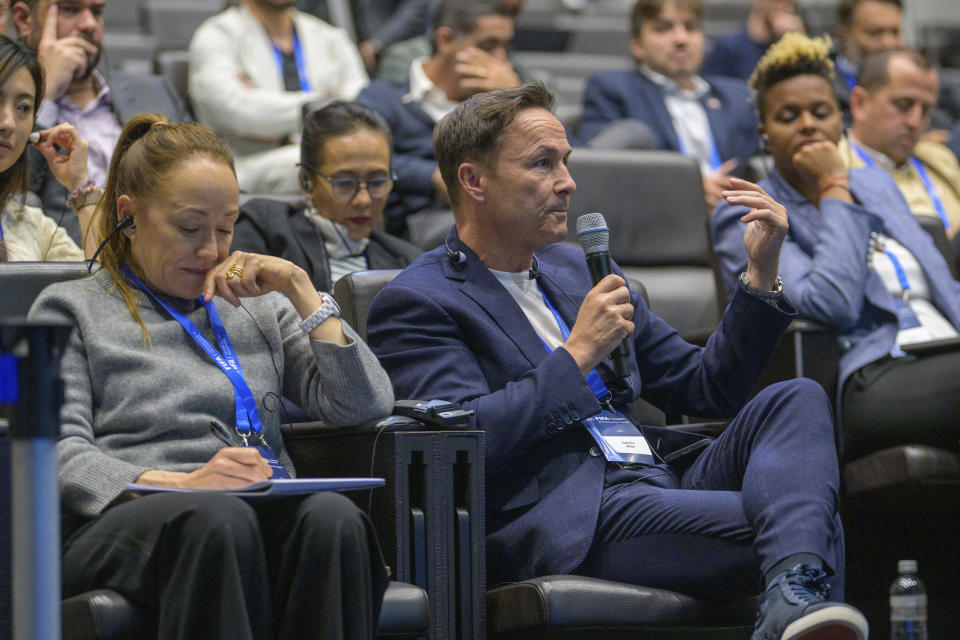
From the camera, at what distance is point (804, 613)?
1.69 meters

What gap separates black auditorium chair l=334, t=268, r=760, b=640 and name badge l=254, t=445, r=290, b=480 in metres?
0.31

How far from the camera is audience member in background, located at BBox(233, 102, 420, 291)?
298cm

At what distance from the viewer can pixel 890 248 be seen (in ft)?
9.98

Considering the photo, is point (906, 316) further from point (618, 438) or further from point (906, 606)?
point (618, 438)

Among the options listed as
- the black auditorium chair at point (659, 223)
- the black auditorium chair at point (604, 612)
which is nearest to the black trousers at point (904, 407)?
the black auditorium chair at point (659, 223)

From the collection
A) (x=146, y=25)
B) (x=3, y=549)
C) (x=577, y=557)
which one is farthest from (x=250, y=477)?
(x=146, y=25)

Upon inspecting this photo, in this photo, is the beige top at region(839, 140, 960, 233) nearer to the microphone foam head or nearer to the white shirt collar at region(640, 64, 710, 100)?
the white shirt collar at region(640, 64, 710, 100)

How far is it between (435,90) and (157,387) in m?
2.12

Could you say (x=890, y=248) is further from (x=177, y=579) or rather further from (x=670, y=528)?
(x=177, y=579)

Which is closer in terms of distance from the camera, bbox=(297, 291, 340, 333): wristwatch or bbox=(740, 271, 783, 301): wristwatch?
bbox=(297, 291, 340, 333): wristwatch

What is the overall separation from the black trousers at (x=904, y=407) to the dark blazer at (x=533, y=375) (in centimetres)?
53

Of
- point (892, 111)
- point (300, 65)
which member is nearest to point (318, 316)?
point (892, 111)

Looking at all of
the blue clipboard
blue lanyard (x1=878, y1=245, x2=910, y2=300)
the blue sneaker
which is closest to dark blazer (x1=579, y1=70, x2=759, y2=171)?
blue lanyard (x1=878, y1=245, x2=910, y2=300)

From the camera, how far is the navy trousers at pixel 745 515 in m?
1.86
